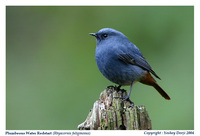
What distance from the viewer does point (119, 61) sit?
5695mm

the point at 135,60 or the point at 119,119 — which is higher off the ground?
the point at 135,60

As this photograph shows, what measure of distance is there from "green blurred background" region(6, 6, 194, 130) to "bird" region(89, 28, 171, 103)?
1821 mm

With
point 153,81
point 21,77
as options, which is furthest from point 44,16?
point 153,81

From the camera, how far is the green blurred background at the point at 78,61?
24.8ft

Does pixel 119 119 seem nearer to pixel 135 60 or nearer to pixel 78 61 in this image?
pixel 135 60

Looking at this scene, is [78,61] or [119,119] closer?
[119,119]

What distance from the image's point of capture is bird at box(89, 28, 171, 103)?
18.5 ft

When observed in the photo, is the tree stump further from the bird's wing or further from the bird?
the bird's wing

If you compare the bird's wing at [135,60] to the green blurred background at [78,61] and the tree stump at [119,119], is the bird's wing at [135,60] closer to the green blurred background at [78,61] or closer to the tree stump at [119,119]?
the tree stump at [119,119]

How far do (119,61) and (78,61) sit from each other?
3703 mm

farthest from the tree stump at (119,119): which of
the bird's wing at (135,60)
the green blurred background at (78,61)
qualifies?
the green blurred background at (78,61)

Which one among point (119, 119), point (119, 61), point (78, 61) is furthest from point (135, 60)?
point (78, 61)

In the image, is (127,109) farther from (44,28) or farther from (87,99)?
(44,28)

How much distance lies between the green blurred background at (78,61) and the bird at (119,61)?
1.82 metres
